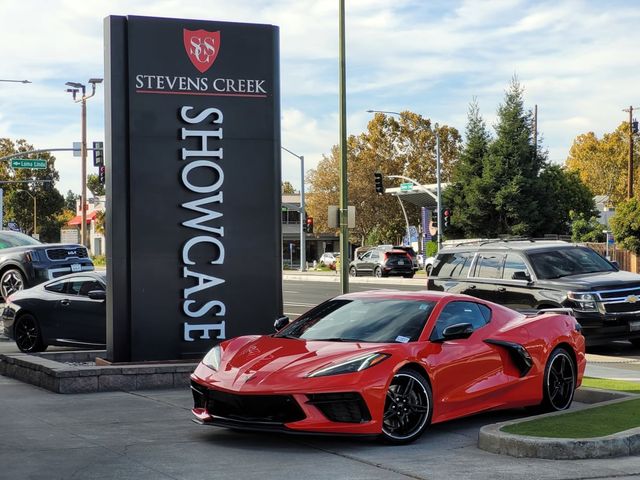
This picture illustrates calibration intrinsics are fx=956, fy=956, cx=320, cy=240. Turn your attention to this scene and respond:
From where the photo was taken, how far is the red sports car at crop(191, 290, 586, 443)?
7520 mm

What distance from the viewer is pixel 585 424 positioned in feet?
26.4

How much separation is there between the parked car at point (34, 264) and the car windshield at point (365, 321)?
1456 centimetres

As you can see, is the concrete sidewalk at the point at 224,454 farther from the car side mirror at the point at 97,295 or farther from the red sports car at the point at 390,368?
the car side mirror at the point at 97,295

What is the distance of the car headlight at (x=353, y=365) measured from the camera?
7609 mm

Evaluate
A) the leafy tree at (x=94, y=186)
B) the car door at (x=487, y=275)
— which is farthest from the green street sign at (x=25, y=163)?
the leafy tree at (x=94, y=186)

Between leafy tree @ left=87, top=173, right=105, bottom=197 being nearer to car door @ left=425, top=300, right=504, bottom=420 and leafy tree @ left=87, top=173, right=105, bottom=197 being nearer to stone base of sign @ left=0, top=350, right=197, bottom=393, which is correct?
stone base of sign @ left=0, top=350, right=197, bottom=393

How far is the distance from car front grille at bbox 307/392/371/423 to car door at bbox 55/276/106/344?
28.4 feet

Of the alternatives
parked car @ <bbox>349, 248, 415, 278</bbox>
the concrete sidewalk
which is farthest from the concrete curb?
parked car @ <bbox>349, 248, 415, 278</bbox>

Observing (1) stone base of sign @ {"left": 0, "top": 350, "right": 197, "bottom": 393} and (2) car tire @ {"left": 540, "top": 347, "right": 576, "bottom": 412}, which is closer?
(2) car tire @ {"left": 540, "top": 347, "right": 576, "bottom": 412}

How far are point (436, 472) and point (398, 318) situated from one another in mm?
2061

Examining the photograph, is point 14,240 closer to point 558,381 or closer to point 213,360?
point 213,360

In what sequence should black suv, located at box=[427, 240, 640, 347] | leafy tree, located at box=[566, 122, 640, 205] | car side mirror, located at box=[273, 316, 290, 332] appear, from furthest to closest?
leafy tree, located at box=[566, 122, 640, 205] < black suv, located at box=[427, 240, 640, 347] < car side mirror, located at box=[273, 316, 290, 332]

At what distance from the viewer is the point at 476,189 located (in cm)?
5738

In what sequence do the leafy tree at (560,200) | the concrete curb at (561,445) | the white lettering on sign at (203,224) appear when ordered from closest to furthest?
the concrete curb at (561,445), the white lettering on sign at (203,224), the leafy tree at (560,200)
